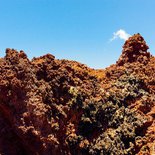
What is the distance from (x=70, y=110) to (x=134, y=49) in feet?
23.1

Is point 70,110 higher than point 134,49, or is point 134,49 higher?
point 134,49

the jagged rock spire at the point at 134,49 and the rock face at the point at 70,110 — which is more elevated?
the jagged rock spire at the point at 134,49

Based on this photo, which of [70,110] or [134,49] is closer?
[70,110]

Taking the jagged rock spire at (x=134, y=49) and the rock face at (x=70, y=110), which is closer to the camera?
the rock face at (x=70, y=110)

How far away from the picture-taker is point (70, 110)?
783 inches

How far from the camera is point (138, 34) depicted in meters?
24.1

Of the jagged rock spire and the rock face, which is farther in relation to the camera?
the jagged rock spire

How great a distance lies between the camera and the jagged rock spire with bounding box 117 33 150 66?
2398 centimetres

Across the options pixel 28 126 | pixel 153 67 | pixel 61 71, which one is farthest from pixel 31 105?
pixel 153 67

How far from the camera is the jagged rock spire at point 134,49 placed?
2398 cm

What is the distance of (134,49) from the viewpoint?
24141 mm

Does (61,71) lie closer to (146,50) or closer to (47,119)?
(47,119)

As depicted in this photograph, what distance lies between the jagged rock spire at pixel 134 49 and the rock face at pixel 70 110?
64.7 inches

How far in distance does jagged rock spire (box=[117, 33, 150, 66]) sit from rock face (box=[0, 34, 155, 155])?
164 cm
